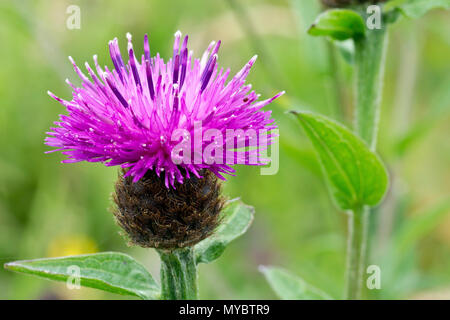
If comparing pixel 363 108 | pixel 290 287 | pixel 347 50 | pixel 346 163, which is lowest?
pixel 290 287

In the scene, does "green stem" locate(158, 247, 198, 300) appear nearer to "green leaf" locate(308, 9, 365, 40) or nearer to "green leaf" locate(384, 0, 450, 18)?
"green leaf" locate(308, 9, 365, 40)

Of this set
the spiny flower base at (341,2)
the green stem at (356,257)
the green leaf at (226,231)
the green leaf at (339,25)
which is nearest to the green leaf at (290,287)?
the green stem at (356,257)

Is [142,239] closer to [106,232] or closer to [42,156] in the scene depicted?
[106,232]

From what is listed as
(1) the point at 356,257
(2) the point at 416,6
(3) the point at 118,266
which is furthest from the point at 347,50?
(3) the point at 118,266

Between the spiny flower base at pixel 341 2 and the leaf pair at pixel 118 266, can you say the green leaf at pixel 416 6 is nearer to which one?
the spiny flower base at pixel 341 2

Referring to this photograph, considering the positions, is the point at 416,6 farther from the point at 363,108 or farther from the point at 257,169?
the point at 257,169

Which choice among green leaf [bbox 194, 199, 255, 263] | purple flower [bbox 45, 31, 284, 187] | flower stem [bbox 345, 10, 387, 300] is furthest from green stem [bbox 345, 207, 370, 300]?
purple flower [bbox 45, 31, 284, 187]
